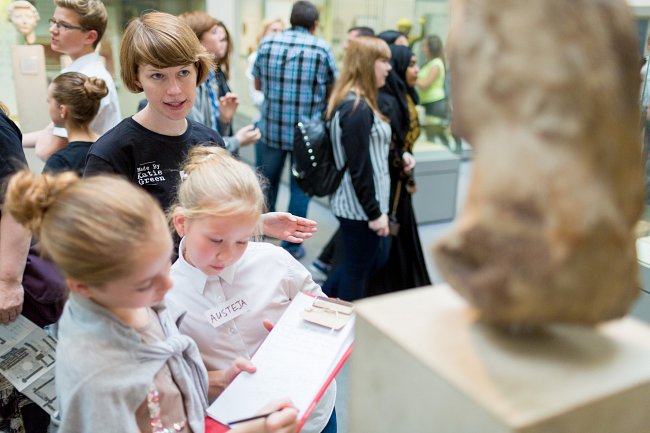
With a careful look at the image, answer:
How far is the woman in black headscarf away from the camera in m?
3.03

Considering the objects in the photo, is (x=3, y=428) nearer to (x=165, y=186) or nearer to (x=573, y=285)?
(x=165, y=186)

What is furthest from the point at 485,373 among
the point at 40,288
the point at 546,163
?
the point at 40,288

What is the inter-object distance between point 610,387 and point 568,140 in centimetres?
33

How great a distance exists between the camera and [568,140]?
2.40 feet

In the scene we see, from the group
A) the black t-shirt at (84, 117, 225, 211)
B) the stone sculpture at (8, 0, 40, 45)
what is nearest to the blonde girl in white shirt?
the black t-shirt at (84, 117, 225, 211)

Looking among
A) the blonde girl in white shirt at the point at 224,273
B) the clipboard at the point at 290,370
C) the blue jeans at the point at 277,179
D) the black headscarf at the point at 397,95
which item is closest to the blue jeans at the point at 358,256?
the black headscarf at the point at 397,95

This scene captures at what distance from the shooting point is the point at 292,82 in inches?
152

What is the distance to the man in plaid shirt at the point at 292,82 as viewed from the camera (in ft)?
12.4

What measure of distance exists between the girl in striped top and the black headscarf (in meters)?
0.18

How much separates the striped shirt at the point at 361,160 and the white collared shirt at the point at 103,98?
3.26 ft

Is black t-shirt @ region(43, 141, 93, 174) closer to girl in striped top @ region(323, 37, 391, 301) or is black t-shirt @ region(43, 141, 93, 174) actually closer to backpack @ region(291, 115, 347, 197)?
backpack @ region(291, 115, 347, 197)

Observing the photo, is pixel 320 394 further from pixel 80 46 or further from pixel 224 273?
pixel 80 46

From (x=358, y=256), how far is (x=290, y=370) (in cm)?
173

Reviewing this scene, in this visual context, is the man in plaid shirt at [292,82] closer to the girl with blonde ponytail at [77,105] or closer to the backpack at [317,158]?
the backpack at [317,158]
